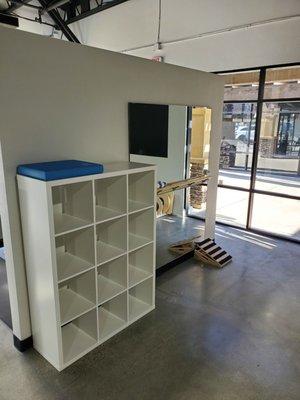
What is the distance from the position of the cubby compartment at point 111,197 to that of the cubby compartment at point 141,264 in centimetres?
57

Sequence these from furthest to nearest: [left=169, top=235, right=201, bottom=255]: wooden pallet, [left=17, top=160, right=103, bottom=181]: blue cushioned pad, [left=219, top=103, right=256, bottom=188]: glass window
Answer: [left=219, top=103, right=256, bottom=188]: glass window < [left=169, top=235, right=201, bottom=255]: wooden pallet < [left=17, top=160, right=103, bottom=181]: blue cushioned pad

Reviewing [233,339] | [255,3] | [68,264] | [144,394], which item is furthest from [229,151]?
[144,394]

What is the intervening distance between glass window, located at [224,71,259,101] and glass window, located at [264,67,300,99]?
0.65ft

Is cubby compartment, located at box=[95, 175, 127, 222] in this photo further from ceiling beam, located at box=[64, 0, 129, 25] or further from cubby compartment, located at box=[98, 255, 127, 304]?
ceiling beam, located at box=[64, 0, 129, 25]

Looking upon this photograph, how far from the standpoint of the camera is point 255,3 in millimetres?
4309

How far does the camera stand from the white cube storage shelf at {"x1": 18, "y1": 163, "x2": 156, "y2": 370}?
7.11 feet

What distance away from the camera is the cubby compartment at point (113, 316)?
2.70 m

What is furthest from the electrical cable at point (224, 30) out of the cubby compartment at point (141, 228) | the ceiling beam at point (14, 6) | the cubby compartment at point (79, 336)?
the cubby compartment at point (79, 336)

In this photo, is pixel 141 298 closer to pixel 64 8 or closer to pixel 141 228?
pixel 141 228

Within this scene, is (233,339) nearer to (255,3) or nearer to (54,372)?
(54,372)

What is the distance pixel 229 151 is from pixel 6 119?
431cm

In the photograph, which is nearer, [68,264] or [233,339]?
[68,264]

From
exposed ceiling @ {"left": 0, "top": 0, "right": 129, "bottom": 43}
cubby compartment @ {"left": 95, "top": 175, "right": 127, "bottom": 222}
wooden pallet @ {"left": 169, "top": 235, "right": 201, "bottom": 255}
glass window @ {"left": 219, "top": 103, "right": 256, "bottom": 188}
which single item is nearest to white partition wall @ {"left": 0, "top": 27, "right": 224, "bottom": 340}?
cubby compartment @ {"left": 95, "top": 175, "right": 127, "bottom": 222}

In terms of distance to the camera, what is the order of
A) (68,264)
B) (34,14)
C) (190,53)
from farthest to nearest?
(34,14) → (190,53) → (68,264)
